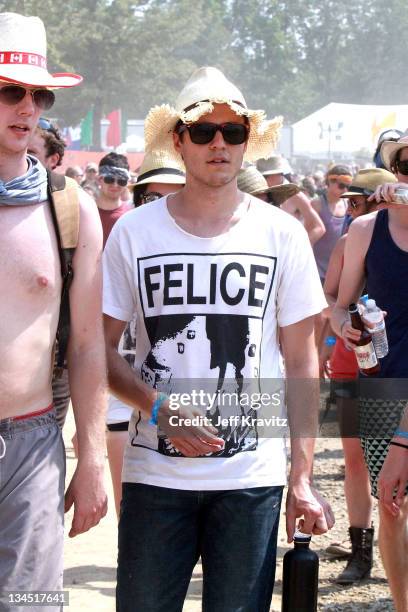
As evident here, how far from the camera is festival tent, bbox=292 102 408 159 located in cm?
3241

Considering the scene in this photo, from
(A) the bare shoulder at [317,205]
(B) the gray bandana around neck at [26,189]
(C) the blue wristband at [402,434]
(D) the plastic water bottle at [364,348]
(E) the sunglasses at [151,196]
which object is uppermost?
(B) the gray bandana around neck at [26,189]

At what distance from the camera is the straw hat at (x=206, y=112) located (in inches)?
148

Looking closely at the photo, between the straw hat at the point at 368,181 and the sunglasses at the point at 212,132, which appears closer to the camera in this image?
the sunglasses at the point at 212,132

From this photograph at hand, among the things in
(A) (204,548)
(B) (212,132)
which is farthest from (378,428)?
(B) (212,132)

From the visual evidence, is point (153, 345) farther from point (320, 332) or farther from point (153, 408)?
point (320, 332)

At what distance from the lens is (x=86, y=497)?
3416mm

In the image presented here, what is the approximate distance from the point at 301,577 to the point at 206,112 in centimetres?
158

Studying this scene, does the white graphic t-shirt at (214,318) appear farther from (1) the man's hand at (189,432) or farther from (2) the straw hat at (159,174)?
(2) the straw hat at (159,174)

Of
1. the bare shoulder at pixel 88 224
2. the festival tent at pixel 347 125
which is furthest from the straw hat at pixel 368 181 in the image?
the festival tent at pixel 347 125

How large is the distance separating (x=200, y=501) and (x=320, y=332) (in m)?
5.76

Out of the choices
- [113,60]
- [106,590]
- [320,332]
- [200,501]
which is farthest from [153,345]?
[113,60]

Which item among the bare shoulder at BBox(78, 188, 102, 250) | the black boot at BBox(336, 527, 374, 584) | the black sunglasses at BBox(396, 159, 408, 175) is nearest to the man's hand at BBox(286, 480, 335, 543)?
the bare shoulder at BBox(78, 188, 102, 250)

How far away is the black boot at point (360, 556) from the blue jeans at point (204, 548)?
7.67 ft

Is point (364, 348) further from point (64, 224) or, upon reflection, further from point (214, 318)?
point (64, 224)
